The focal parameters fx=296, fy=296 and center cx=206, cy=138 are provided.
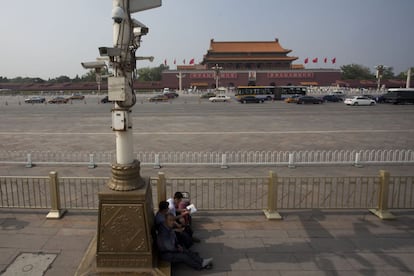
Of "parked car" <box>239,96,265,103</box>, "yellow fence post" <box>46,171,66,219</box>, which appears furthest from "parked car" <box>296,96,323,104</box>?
"yellow fence post" <box>46,171,66,219</box>

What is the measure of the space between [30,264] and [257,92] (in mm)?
37214

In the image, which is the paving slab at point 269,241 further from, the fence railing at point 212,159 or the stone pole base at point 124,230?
the fence railing at point 212,159

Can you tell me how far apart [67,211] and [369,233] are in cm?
545

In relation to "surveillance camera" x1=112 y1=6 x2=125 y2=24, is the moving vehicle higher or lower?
lower

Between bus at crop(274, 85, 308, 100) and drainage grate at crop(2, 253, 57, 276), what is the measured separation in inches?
1518

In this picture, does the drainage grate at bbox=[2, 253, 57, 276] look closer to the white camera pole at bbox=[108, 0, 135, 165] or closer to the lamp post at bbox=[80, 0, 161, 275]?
the lamp post at bbox=[80, 0, 161, 275]

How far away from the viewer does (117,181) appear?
3.65m

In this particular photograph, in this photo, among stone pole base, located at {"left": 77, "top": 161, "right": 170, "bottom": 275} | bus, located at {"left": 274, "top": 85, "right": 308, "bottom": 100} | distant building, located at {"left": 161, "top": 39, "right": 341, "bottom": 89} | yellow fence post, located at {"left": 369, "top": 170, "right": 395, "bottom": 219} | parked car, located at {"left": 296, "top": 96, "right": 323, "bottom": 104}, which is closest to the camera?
stone pole base, located at {"left": 77, "top": 161, "right": 170, "bottom": 275}

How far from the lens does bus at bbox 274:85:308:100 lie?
131 feet

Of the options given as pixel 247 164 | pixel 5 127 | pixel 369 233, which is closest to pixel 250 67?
pixel 5 127

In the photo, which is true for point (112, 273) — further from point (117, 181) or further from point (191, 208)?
point (191, 208)

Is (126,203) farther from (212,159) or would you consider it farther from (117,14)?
(212,159)

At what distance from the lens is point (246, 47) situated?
5906 cm

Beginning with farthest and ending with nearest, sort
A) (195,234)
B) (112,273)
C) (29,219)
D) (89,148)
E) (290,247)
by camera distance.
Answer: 1. (89,148)
2. (29,219)
3. (195,234)
4. (290,247)
5. (112,273)
